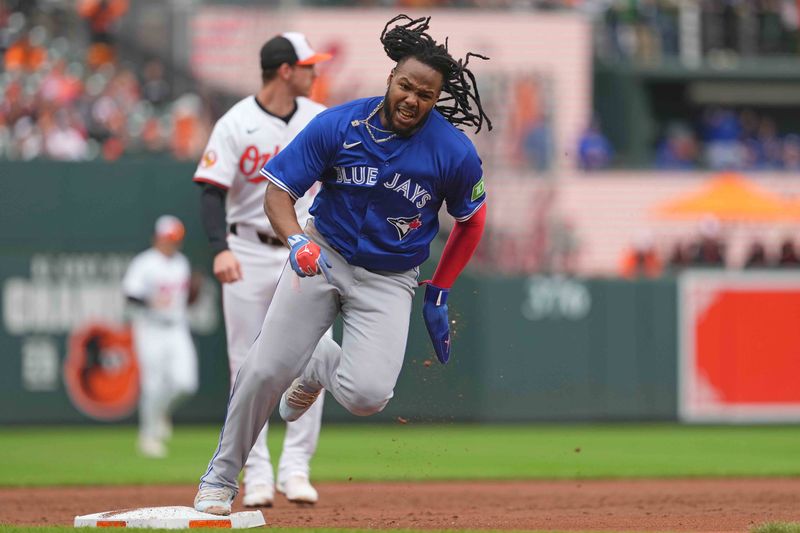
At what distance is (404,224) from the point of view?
267 inches

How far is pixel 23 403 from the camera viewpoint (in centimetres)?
1591

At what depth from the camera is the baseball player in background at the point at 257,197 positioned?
8.39 metres

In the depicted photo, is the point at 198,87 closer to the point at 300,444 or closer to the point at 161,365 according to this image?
the point at 161,365

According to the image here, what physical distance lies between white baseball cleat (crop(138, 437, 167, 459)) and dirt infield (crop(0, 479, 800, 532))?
2963 mm

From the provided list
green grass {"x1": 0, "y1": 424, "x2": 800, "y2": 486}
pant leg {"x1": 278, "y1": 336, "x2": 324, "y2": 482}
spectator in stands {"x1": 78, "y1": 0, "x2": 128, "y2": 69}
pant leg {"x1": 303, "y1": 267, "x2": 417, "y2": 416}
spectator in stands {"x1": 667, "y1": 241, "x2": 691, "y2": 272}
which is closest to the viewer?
pant leg {"x1": 303, "y1": 267, "x2": 417, "y2": 416}

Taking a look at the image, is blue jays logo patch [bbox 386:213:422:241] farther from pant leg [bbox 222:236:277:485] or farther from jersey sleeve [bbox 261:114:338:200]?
pant leg [bbox 222:236:277:485]

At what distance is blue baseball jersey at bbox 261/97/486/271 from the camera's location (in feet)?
21.7

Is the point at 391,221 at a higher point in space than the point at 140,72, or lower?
lower

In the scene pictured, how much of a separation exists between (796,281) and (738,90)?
1118 cm

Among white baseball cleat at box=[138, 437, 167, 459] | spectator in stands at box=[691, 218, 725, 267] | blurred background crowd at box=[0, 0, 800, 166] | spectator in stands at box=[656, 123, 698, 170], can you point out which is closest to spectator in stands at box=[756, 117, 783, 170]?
blurred background crowd at box=[0, 0, 800, 166]

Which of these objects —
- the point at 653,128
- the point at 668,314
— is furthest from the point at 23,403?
the point at 653,128

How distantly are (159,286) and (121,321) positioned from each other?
2.02m

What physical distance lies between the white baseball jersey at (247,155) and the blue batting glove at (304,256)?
195 cm

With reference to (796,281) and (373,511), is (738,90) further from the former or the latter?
(373,511)
